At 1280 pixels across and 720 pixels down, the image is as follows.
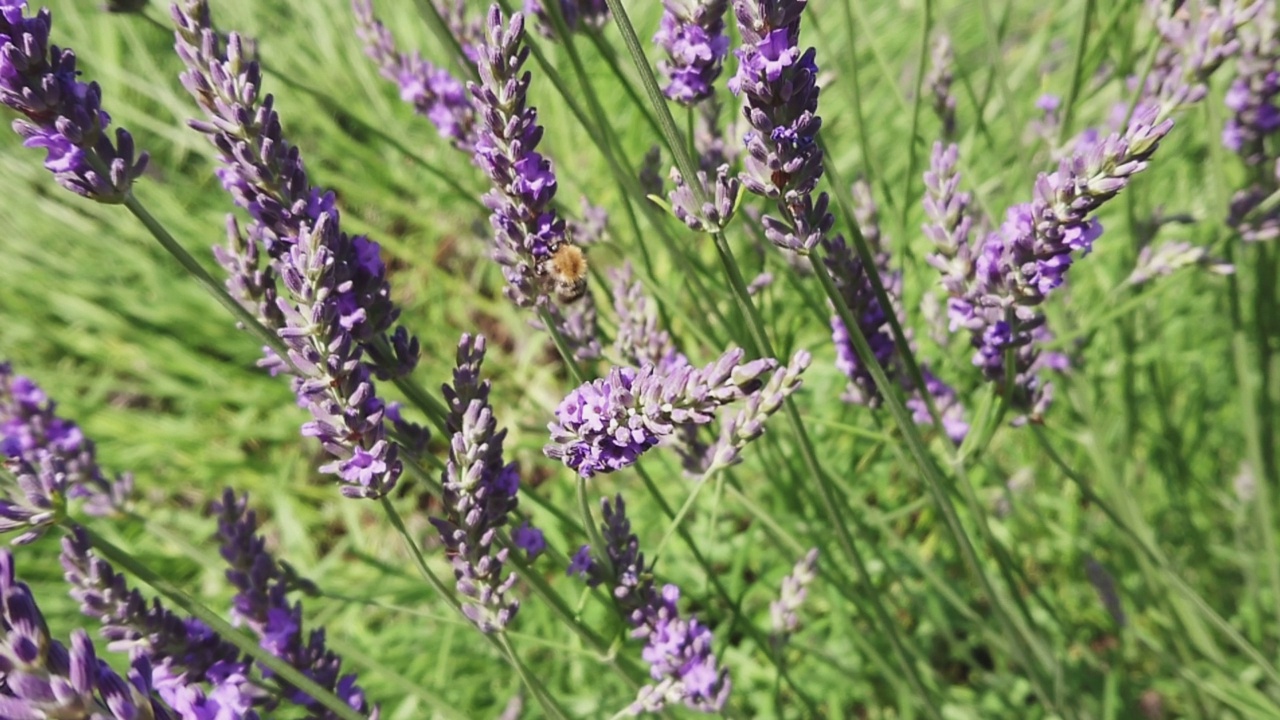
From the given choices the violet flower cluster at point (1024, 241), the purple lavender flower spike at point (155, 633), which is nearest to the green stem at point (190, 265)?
the purple lavender flower spike at point (155, 633)

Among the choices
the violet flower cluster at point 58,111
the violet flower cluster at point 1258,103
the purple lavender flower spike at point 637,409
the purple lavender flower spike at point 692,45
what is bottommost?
the purple lavender flower spike at point 637,409

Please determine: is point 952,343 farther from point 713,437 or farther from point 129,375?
point 129,375

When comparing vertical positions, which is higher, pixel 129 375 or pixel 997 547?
pixel 129 375

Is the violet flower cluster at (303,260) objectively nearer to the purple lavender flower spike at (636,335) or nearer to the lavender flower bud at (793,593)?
the purple lavender flower spike at (636,335)

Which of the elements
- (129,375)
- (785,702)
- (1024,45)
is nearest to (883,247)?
(785,702)

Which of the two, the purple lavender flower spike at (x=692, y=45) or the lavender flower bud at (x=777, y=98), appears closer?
the lavender flower bud at (x=777, y=98)

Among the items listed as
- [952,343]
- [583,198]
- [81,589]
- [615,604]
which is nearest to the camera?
[81,589]

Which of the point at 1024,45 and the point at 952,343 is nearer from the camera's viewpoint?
the point at 952,343

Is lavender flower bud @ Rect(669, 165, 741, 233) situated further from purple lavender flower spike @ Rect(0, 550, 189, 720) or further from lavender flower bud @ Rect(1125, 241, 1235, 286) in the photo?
lavender flower bud @ Rect(1125, 241, 1235, 286)
